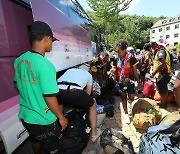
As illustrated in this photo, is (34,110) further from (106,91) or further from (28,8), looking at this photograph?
(106,91)

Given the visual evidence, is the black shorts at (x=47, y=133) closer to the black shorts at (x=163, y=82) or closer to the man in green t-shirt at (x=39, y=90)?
the man in green t-shirt at (x=39, y=90)

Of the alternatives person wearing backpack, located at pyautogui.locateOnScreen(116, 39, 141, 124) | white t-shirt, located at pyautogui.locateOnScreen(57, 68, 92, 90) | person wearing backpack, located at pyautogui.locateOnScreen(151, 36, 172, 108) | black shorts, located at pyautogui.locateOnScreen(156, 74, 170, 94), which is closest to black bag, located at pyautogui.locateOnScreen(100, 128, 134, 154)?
white t-shirt, located at pyautogui.locateOnScreen(57, 68, 92, 90)

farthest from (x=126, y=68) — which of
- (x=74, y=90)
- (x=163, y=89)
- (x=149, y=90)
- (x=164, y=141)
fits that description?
(x=164, y=141)

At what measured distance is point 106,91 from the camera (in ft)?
22.7

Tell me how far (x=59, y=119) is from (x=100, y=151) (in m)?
1.09

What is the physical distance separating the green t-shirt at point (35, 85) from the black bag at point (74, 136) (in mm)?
791

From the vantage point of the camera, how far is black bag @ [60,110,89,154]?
2832 millimetres

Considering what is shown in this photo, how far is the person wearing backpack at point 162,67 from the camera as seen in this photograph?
15.8 ft

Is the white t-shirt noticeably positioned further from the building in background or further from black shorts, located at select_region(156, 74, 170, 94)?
the building in background

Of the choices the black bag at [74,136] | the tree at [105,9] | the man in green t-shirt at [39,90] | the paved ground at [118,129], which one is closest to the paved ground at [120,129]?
the paved ground at [118,129]

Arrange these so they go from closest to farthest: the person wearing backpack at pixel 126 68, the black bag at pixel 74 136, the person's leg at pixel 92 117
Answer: the black bag at pixel 74 136
the person's leg at pixel 92 117
the person wearing backpack at pixel 126 68

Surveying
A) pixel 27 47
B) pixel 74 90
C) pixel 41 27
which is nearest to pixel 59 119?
pixel 74 90

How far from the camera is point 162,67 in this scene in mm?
4914

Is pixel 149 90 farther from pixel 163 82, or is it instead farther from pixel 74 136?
pixel 74 136
